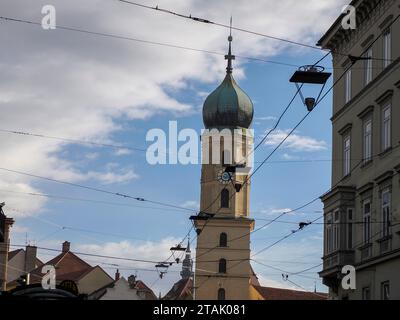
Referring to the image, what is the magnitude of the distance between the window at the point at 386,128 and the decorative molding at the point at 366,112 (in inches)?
39.1

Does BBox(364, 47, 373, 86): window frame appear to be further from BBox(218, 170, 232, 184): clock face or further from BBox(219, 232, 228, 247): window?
BBox(219, 232, 228, 247): window

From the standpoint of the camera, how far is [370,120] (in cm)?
3562

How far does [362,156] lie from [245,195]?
6687cm

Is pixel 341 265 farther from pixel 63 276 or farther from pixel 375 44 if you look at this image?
pixel 63 276

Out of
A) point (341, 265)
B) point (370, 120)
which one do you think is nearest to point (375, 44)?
point (370, 120)

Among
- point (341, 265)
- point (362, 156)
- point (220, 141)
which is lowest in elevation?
point (341, 265)

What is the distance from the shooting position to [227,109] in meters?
102

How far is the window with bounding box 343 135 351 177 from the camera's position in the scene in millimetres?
38109

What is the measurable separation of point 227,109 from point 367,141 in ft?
217

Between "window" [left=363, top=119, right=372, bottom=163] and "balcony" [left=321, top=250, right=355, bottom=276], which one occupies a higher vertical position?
"window" [left=363, top=119, right=372, bottom=163]

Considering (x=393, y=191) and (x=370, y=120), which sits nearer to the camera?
(x=393, y=191)

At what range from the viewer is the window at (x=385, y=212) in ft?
108

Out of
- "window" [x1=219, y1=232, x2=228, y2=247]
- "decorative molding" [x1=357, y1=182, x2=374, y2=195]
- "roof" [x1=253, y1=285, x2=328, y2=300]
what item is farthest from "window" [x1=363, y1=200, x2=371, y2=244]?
"roof" [x1=253, y1=285, x2=328, y2=300]

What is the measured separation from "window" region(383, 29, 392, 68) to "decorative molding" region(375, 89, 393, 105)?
998 millimetres
